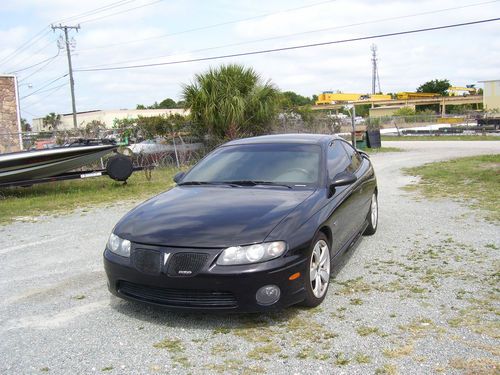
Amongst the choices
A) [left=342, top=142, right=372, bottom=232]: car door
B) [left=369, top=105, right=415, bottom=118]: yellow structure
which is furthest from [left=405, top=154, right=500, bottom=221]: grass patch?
[left=369, top=105, right=415, bottom=118]: yellow structure

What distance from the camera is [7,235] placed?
7812mm

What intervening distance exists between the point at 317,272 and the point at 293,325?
55cm

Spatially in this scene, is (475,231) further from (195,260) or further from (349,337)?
(195,260)

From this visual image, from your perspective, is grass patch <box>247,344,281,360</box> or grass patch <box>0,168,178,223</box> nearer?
grass patch <box>247,344,281,360</box>

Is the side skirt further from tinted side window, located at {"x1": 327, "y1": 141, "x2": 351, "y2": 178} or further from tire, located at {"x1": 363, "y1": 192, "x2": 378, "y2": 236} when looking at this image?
tinted side window, located at {"x1": 327, "y1": 141, "x2": 351, "y2": 178}

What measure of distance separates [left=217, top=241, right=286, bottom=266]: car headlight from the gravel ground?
55 cm

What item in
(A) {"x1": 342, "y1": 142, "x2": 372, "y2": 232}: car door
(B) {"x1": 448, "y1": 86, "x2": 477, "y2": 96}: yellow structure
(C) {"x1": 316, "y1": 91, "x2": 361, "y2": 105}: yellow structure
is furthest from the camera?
(B) {"x1": 448, "y1": 86, "x2": 477, "y2": 96}: yellow structure

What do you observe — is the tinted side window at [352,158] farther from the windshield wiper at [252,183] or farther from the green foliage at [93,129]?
the green foliage at [93,129]

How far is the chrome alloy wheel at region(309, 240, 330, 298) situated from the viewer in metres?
4.16

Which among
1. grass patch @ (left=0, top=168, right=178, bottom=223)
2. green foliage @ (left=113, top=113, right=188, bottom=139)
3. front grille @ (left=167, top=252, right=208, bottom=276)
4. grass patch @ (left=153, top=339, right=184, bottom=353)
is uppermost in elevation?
green foliage @ (left=113, top=113, right=188, bottom=139)

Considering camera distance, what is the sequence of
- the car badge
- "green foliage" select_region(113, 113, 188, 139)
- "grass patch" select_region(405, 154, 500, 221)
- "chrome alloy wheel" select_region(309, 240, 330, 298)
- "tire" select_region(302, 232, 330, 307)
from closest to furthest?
the car badge
"tire" select_region(302, 232, 330, 307)
"chrome alloy wheel" select_region(309, 240, 330, 298)
"grass patch" select_region(405, 154, 500, 221)
"green foliage" select_region(113, 113, 188, 139)

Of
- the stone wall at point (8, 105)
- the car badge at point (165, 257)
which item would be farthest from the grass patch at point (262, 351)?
the stone wall at point (8, 105)

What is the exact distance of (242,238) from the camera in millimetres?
3797

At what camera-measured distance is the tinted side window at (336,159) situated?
209 inches
